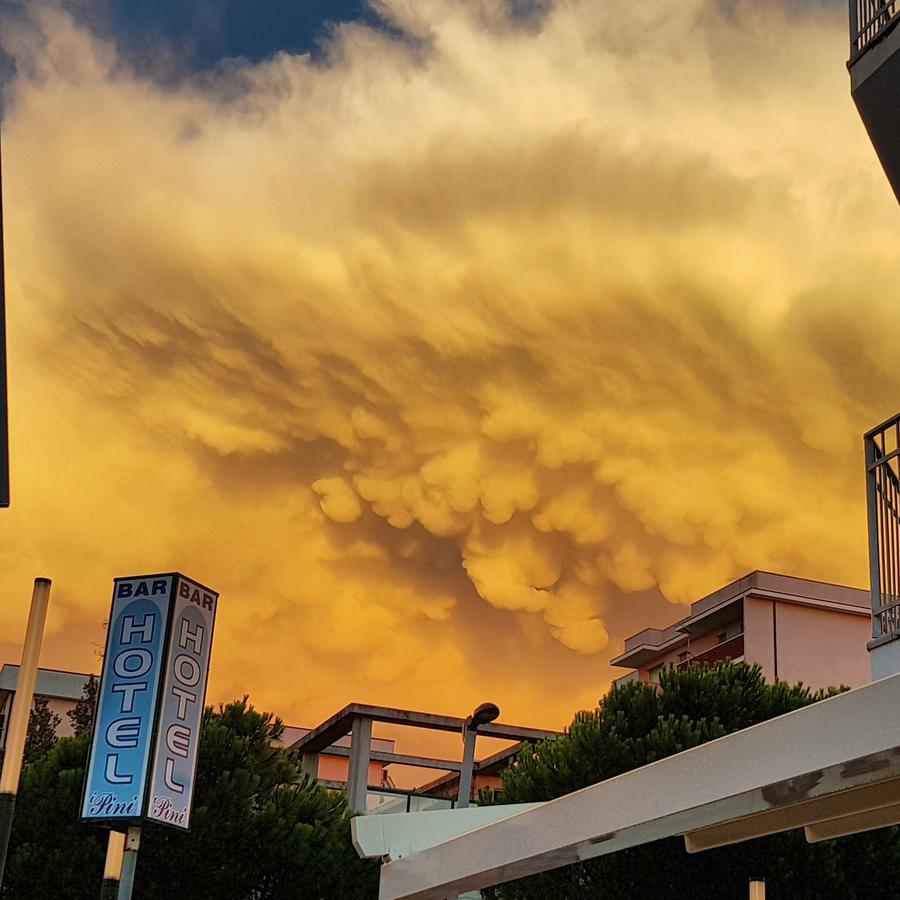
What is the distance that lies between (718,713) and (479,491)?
758cm

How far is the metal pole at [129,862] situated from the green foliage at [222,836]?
3751 millimetres

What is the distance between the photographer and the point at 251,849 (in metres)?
16.9

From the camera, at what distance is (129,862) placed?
12109mm

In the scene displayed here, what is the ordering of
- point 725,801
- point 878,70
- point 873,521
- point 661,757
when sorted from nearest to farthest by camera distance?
point 725,801, point 873,521, point 878,70, point 661,757

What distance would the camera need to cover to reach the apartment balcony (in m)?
9.55

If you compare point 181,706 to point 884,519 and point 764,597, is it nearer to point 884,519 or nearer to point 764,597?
point 884,519

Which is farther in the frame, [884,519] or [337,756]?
[337,756]

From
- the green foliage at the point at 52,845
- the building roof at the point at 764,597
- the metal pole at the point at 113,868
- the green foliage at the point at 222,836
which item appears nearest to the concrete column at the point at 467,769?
the green foliage at the point at 222,836

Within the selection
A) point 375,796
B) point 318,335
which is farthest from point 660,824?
point 375,796

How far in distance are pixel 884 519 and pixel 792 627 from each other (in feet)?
121

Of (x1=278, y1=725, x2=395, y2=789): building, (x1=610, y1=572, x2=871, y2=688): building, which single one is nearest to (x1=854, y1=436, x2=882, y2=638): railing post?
(x1=610, y1=572, x2=871, y2=688): building

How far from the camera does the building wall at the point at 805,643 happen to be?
43969mm

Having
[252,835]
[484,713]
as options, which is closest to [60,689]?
[252,835]

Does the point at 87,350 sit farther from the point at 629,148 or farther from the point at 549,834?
the point at 549,834
